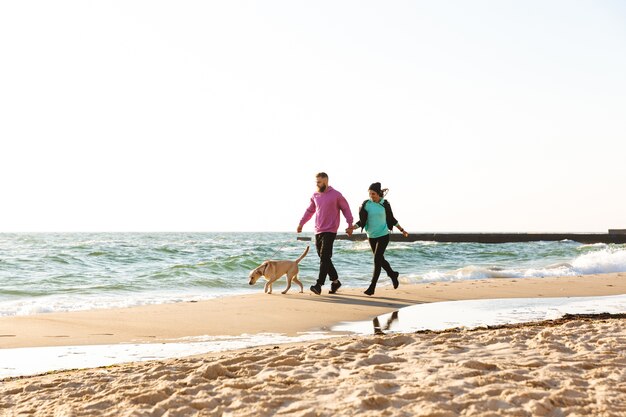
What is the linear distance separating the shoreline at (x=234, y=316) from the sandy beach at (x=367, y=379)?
10cm

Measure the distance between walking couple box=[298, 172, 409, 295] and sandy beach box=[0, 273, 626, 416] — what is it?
3873mm

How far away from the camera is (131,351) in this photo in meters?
5.32

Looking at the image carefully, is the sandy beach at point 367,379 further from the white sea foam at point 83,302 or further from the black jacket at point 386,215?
the black jacket at point 386,215

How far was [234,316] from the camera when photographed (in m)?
7.41

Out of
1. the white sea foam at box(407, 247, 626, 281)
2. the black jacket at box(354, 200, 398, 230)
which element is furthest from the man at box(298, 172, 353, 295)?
the white sea foam at box(407, 247, 626, 281)

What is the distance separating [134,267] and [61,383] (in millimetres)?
13609

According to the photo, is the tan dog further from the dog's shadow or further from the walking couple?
the dog's shadow

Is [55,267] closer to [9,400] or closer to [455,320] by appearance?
[455,320]

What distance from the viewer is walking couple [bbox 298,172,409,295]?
9.55 m

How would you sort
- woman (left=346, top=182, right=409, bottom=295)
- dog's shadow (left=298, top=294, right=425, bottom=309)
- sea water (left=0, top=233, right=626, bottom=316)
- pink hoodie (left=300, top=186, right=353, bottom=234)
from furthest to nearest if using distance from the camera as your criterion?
sea water (left=0, top=233, right=626, bottom=316)
pink hoodie (left=300, top=186, right=353, bottom=234)
woman (left=346, top=182, right=409, bottom=295)
dog's shadow (left=298, top=294, right=425, bottom=309)

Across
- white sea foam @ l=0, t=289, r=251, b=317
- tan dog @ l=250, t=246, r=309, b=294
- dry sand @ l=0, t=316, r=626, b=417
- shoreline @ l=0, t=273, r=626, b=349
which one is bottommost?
white sea foam @ l=0, t=289, r=251, b=317

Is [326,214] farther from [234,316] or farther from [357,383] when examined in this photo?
[357,383]

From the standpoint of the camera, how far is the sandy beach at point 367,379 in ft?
10.7

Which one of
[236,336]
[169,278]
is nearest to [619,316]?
[236,336]
